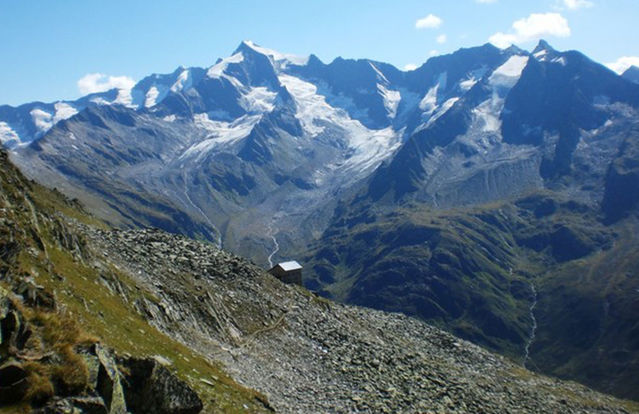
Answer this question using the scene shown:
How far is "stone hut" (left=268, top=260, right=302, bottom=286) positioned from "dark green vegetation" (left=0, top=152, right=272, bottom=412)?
38522 mm

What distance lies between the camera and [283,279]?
9144cm

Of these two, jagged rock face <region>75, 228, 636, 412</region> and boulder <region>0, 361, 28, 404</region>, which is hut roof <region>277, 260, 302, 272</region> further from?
boulder <region>0, 361, 28, 404</region>

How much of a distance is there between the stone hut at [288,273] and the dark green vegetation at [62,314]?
3852 cm

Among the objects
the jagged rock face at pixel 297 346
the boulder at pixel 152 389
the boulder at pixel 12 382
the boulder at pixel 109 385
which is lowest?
the jagged rock face at pixel 297 346

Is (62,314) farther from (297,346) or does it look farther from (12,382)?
(297,346)

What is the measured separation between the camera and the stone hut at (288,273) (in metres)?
91.6

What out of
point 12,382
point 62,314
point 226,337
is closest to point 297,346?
point 226,337

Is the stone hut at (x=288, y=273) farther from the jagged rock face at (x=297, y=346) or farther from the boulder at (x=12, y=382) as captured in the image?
the boulder at (x=12, y=382)

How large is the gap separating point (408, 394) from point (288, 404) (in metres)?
17.0

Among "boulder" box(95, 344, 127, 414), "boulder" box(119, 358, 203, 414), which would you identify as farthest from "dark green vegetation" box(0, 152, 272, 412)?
"boulder" box(119, 358, 203, 414)

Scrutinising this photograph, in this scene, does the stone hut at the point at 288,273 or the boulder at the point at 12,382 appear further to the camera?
the stone hut at the point at 288,273

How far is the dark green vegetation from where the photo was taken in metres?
19.8

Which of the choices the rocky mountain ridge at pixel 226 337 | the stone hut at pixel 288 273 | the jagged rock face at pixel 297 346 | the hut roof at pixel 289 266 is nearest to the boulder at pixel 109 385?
the rocky mountain ridge at pixel 226 337

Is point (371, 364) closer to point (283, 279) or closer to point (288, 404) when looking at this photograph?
point (288, 404)
